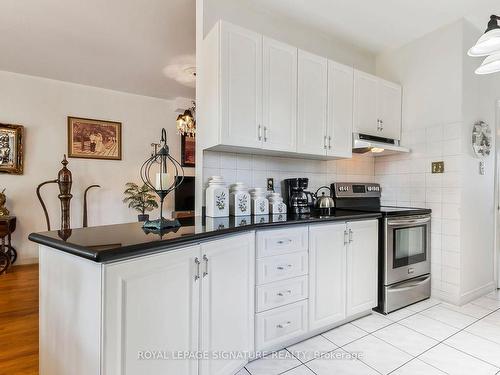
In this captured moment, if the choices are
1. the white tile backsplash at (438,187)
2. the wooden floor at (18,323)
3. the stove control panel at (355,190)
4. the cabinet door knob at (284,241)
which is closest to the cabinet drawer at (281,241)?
the cabinet door knob at (284,241)

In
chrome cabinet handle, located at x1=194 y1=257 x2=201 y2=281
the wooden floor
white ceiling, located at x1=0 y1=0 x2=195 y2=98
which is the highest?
white ceiling, located at x1=0 y1=0 x2=195 y2=98

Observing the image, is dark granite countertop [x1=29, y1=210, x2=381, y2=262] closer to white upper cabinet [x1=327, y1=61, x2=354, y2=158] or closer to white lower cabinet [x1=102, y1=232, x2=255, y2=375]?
white lower cabinet [x1=102, y1=232, x2=255, y2=375]

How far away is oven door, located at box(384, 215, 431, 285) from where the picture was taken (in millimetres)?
2395

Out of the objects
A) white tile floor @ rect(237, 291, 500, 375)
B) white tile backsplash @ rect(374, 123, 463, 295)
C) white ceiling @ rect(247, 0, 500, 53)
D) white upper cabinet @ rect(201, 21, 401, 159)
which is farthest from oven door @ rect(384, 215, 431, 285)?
white ceiling @ rect(247, 0, 500, 53)

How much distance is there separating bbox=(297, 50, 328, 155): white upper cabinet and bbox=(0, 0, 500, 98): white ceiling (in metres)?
0.58

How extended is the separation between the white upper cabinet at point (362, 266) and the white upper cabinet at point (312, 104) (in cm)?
76

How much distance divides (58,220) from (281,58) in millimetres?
4133

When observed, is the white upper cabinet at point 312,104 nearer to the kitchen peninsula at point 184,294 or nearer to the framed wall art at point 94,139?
the kitchen peninsula at point 184,294

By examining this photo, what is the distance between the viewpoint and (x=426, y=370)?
1.65 metres

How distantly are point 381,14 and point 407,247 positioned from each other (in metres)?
2.23

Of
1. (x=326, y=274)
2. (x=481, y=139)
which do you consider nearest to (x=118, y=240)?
(x=326, y=274)

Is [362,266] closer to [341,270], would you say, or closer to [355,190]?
[341,270]

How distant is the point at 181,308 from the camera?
4.09ft

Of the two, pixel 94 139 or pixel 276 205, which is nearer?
pixel 276 205
